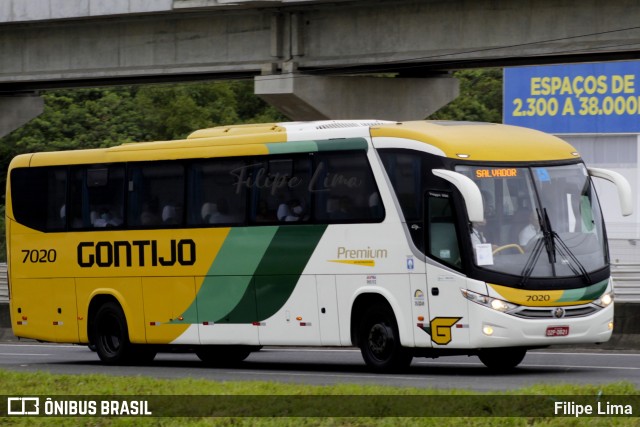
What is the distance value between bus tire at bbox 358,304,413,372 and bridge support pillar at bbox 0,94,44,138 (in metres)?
24.6

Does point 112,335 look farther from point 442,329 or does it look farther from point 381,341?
point 442,329

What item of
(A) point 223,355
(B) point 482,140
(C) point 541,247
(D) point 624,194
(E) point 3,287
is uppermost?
(B) point 482,140

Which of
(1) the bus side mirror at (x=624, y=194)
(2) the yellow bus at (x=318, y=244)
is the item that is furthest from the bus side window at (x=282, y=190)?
(1) the bus side mirror at (x=624, y=194)

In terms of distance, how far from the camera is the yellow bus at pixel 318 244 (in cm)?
1748

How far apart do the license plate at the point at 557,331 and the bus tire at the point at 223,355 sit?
18.9 ft

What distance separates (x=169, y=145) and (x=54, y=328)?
3.71 metres

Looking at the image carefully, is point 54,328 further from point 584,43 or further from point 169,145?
point 584,43

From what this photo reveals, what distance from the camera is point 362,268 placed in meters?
18.7

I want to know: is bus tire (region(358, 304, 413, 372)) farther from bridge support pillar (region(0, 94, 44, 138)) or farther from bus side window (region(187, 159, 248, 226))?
bridge support pillar (region(0, 94, 44, 138))

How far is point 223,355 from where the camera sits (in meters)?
21.9

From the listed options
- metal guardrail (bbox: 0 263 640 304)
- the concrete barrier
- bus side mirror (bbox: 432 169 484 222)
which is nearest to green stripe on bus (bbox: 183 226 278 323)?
bus side mirror (bbox: 432 169 484 222)

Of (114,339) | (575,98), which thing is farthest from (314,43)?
(575,98)

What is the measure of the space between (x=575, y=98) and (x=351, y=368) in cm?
4418

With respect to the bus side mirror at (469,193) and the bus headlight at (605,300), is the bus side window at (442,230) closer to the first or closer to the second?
the bus side mirror at (469,193)
